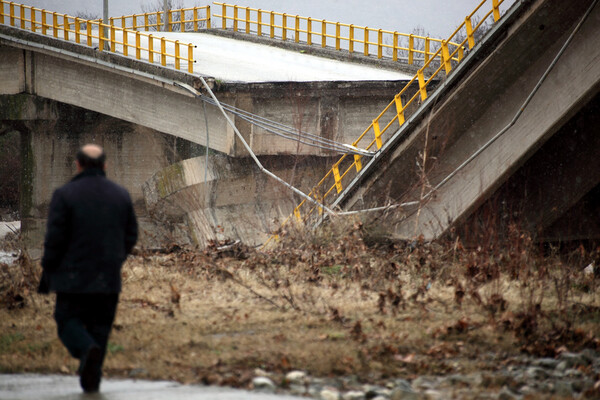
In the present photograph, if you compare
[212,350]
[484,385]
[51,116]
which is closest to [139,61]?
[51,116]

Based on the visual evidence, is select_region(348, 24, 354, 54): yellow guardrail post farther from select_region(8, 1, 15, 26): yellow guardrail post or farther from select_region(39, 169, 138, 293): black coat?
select_region(39, 169, 138, 293): black coat

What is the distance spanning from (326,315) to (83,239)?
320 centimetres

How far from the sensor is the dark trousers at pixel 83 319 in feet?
16.9

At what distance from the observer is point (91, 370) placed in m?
5.16

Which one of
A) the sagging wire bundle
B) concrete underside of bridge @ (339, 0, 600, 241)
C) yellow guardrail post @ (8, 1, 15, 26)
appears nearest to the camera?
concrete underside of bridge @ (339, 0, 600, 241)

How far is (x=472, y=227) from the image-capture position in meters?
12.8

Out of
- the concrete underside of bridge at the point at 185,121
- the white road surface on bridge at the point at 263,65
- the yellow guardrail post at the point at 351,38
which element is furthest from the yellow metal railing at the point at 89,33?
the yellow guardrail post at the point at 351,38

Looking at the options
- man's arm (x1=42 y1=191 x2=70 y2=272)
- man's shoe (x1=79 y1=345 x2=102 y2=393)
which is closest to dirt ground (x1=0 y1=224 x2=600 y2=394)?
man's shoe (x1=79 y1=345 x2=102 y2=393)

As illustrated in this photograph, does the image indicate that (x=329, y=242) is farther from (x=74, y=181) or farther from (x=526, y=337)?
(x=74, y=181)

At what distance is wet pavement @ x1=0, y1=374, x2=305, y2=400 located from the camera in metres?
5.26

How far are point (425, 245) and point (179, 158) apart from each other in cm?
1485

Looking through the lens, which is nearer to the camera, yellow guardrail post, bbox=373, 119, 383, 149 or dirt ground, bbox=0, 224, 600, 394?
dirt ground, bbox=0, 224, 600, 394

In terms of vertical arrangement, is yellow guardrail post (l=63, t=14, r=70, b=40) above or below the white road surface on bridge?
above

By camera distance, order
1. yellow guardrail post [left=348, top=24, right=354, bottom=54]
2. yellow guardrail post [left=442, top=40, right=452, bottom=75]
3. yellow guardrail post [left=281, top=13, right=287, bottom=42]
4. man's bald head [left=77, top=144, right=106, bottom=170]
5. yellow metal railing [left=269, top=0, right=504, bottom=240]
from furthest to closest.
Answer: yellow guardrail post [left=281, top=13, right=287, bottom=42], yellow guardrail post [left=348, top=24, right=354, bottom=54], yellow guardrail post [left=442, top=40, right=452, bottom=75], yellow metal railing [left=269, top=0, right=504, bottom=240], man's bald head [left=77, top=144, right=106, bottom=170]
